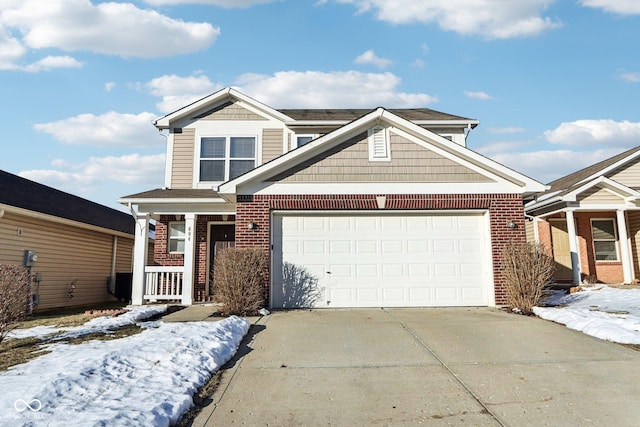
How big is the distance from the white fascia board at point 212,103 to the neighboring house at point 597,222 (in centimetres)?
935

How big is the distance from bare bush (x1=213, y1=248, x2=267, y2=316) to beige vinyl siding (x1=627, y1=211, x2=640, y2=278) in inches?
528

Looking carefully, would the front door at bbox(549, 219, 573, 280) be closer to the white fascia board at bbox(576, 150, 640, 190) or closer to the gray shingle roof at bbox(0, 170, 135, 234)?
the white fascia board at bbox(576, 150, 640, 190)

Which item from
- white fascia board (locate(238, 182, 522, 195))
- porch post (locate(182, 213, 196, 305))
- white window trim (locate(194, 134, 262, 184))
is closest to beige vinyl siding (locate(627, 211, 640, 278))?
white fascia board (locate(238, 182, 522, 195))

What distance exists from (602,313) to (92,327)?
384 inches

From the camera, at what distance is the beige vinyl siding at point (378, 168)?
9719mm

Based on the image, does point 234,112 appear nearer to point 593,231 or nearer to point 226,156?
point 226,156

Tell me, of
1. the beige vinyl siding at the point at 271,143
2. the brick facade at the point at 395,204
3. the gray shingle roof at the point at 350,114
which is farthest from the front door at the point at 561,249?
the beige vinyl siding at the point at 271,143

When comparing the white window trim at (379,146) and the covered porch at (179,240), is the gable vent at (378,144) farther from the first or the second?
the covered porch at (179,240)

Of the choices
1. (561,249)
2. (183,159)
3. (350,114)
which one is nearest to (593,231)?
(561,249)

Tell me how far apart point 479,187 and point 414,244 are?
2.14 meters

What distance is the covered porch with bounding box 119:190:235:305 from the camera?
10.8m

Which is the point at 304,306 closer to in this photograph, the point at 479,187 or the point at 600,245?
the point at 479,187

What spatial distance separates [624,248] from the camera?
42.2 feet

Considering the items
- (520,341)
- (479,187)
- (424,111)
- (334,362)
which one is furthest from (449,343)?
(424,111)
